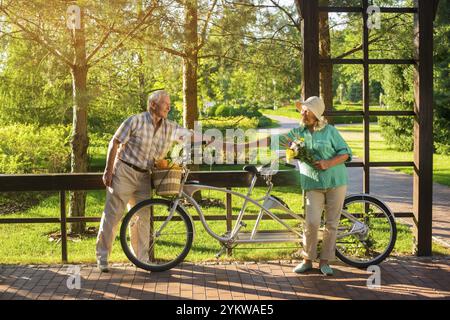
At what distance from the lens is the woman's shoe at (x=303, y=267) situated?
238 inches

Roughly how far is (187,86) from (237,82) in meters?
3.83

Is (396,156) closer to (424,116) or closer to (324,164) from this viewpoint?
(424,116)

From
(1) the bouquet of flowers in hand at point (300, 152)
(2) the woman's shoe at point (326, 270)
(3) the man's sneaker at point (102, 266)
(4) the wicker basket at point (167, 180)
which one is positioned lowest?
(2) the woman's shoe at point (326, 270)

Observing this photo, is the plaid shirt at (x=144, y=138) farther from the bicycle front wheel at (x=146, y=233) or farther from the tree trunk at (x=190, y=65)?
the tree trunk at (x=190, y=65)

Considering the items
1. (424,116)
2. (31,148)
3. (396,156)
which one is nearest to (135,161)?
(424,116)

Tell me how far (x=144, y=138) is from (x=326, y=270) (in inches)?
79.6

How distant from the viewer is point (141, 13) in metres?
10.1

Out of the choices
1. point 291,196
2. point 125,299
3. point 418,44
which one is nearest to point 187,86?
point 291,196

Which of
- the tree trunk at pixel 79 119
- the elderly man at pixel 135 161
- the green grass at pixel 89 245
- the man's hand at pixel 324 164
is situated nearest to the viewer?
the man's hand at pixel 324 164

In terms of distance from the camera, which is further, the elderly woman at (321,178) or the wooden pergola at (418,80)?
the wooden pergola at (418,80)

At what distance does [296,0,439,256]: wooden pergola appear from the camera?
6543 millimetres

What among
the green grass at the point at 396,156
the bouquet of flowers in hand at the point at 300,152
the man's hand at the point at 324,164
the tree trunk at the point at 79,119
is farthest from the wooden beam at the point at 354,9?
the green grass at the point at 396,156

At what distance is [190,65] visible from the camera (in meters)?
13.4

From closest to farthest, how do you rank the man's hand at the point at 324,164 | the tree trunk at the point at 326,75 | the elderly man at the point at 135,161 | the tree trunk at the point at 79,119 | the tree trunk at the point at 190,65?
the man's hand at the point at 324,164 → the elderly man at the point at 135,161 → the tree trunk at the point at 79,119 → the tree trunk at the point at 190,65 → the tree trunk at the point at 326,75
